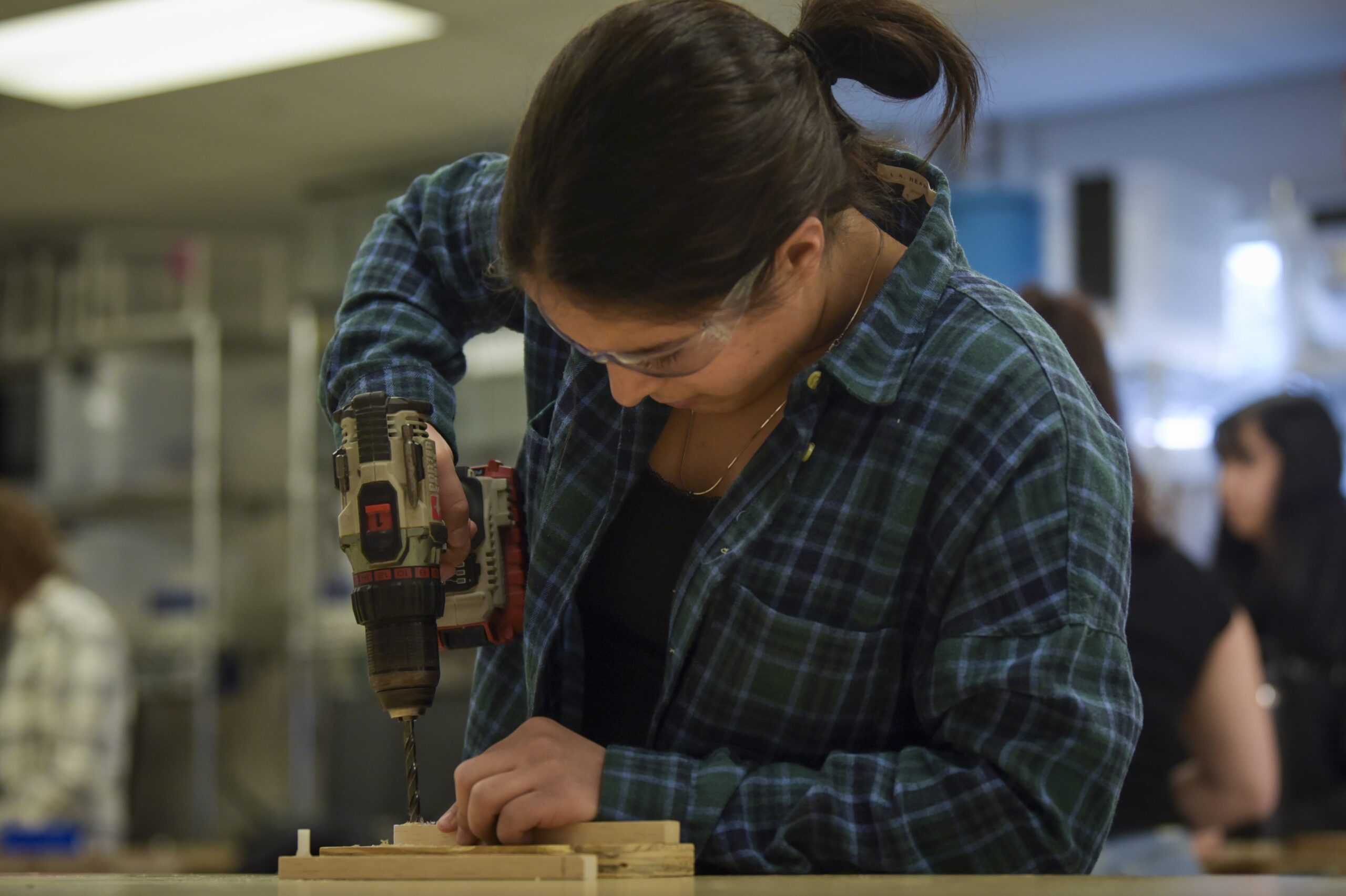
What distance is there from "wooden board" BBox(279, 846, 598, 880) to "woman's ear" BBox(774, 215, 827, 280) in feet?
1.47

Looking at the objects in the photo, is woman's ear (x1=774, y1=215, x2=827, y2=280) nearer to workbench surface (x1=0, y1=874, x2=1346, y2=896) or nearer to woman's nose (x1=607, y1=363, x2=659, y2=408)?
woman's nose (x1=607, y1=363, x2=659, y2=408)

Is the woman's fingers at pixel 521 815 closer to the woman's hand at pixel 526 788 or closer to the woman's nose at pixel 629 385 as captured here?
the woman's hand at pixel 526 788

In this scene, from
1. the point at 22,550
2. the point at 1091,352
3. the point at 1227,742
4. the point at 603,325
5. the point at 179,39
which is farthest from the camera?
the point at 179,39

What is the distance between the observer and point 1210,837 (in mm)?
2854

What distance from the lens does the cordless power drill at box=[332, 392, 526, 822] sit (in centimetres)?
125

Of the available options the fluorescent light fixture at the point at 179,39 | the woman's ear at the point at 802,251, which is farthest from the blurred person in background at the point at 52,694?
the woman's ear at the point at 802,251

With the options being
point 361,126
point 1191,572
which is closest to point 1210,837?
point 1191,572

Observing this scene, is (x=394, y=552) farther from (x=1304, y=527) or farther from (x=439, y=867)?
(x=1304, y=527)

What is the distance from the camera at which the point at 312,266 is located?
6.38 meters

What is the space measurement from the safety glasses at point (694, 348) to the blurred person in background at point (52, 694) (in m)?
3.42

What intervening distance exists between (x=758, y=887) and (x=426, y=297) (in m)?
0.79

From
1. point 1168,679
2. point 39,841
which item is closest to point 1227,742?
point 1168,679

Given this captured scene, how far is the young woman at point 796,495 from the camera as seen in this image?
3.56ft

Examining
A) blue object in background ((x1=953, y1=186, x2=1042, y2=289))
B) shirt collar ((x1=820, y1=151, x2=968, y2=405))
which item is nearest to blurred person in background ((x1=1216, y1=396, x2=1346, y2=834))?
blue object in background ((x1=953, y1=186, x2=1042, y2=289))
